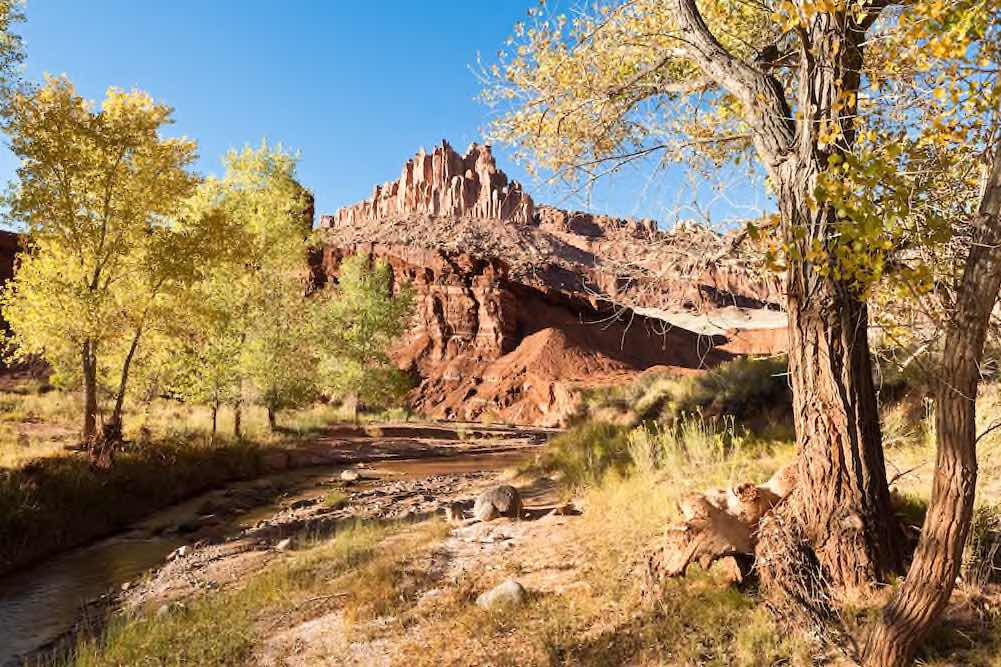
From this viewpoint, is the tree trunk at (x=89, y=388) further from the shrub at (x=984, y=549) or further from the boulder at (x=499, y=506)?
the shrub at (x=984, y=549)

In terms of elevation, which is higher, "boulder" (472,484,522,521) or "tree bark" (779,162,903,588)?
"tree bark" (779,162,903,588)

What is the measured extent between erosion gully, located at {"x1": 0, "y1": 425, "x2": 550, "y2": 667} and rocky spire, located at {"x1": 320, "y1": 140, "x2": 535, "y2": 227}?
112875 millimetres

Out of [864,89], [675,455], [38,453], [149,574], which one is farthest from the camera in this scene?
[38,453]

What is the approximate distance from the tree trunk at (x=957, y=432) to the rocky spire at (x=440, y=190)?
5003 inches

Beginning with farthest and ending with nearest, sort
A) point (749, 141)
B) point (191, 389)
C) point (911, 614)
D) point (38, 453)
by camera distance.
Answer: point (191, 389)
point (38, 453)
point (749, 141)
point (911, 614)

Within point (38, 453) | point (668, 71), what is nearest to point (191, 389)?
point (38, 453)

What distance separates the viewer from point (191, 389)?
16859 millimetres

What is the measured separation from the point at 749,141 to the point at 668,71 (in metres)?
1.09

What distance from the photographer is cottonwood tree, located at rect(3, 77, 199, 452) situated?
1191cm

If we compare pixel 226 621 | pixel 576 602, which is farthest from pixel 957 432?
pixel 226 621

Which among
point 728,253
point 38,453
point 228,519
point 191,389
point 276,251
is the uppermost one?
point 276,251

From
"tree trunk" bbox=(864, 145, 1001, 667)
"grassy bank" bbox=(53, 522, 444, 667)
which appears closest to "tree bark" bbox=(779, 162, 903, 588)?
"tree trunk" bbox=(864, 145, 1001, 667)

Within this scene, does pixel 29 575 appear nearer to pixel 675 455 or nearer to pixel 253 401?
pixel 675 455

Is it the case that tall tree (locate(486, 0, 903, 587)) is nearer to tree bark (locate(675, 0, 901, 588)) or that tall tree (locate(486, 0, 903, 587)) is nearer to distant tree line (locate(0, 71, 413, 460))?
tree bark (locate(675, 0, 901, 588))
